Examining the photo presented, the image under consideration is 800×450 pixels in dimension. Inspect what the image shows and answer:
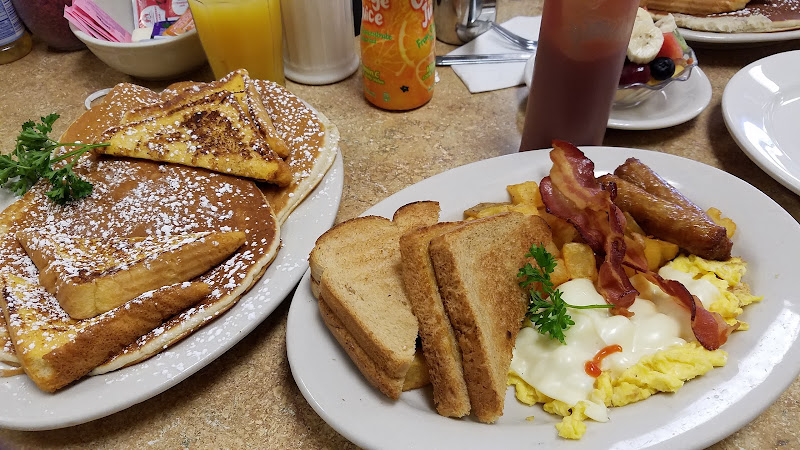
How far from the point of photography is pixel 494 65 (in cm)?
215

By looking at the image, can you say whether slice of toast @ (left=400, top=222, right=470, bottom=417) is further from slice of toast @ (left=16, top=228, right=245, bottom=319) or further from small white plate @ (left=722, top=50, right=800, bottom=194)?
small white plate @ (left=722, top=50, right=800, bottom=194)

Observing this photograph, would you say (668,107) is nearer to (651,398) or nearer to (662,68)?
(662,68)

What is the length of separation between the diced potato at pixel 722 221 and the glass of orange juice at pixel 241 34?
1.45 metres

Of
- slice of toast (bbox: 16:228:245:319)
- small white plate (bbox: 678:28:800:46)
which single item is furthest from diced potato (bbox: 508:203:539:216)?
small white plate (bbox: 678:28:800:46)

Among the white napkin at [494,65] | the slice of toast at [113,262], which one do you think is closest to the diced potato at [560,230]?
the slice of toast at [113,262]

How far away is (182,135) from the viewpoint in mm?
1521

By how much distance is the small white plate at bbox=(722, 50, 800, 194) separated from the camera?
4.99ft

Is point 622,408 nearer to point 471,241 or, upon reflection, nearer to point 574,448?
point 574,448

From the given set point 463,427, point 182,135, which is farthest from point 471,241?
point 182,135

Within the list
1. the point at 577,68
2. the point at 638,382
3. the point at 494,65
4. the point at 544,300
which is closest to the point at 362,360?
the point at 544,300

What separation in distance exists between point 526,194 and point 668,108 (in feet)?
2.57

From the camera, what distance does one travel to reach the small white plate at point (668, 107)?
172cm

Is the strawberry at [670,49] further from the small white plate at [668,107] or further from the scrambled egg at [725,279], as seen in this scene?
the scrambled egg at [725,279]

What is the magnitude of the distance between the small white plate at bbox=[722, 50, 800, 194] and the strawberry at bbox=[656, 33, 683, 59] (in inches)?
7.6
